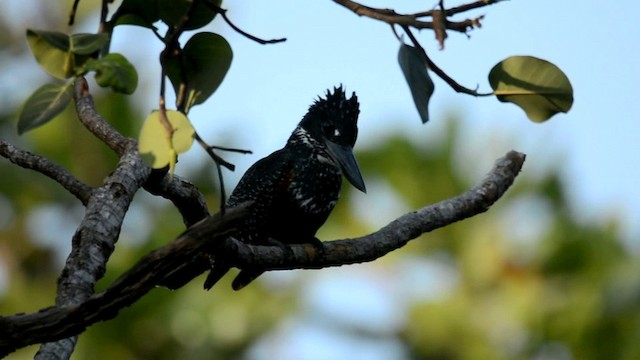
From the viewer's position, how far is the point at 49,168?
3160mm

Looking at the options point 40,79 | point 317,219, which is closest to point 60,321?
Result: point 317,219

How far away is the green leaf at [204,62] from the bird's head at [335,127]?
2.29 metres

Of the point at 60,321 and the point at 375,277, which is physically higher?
the point at 375,277

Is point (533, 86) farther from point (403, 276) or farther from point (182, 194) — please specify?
point (403, 276)

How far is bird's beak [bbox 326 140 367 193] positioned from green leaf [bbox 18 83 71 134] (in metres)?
2.29

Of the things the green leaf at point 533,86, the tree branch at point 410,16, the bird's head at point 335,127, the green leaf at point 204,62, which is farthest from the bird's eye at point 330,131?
the tree branch at point 410,16

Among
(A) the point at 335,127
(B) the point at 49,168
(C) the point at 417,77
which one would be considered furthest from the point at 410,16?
(A) the point at 335,127

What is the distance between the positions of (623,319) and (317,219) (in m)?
5.06

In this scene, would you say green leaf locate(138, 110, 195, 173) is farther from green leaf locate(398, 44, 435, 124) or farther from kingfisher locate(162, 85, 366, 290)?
kingfisher locate(162, 85, 366, 290)

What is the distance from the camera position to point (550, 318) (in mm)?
8703

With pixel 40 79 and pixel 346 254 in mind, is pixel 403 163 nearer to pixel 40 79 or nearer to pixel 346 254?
pixel 40 79

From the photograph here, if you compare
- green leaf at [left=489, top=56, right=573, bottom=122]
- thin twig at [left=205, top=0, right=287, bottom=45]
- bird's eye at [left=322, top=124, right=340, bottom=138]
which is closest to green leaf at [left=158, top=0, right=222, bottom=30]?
thin twig at [left=205, top=0, right=287, bottom=45]

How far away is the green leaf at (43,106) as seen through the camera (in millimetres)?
2113

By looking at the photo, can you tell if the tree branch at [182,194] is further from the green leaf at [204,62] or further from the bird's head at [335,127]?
the bird's head at [335,127]
